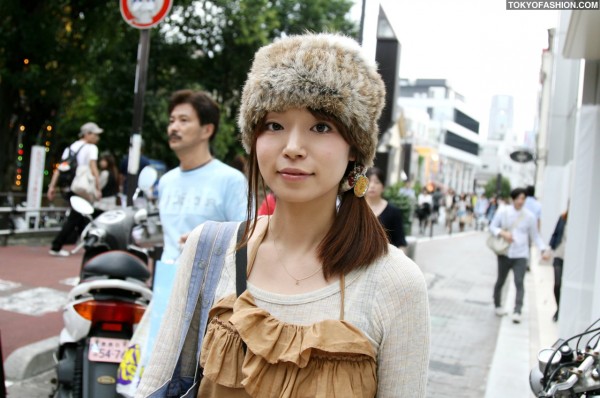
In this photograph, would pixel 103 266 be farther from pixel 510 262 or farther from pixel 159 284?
pixel 510 262

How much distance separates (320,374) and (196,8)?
61.2ft

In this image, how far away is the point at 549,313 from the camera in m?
9.74

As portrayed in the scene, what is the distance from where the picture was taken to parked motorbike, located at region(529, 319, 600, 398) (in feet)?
6.64

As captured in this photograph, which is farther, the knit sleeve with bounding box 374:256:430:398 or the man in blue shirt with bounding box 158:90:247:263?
the man in blue shirt with bounding box 158:90:247:263

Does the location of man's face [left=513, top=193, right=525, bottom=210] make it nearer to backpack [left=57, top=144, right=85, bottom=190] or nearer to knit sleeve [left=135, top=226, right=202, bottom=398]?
backpack [left=57, top=144, right=85, bottom=190]

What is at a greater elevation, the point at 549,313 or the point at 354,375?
the point at 354,375

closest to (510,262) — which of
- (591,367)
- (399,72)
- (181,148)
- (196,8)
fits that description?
(399,72)

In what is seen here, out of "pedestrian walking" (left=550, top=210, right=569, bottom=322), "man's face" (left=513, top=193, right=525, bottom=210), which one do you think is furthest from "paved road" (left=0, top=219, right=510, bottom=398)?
"man's face" (left=513, top=193, right=525, bottom=210)

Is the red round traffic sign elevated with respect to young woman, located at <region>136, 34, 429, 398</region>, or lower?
elevated

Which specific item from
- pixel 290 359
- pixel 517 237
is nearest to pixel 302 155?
pixel 290 359

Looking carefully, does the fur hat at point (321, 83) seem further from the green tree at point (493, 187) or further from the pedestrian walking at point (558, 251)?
the green tree at point (493, 187)

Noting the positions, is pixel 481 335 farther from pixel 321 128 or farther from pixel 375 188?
pixel 321 128

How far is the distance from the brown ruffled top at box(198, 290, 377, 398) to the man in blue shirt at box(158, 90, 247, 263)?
201 centimetres

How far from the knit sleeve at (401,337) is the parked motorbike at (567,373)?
68 centimetres
